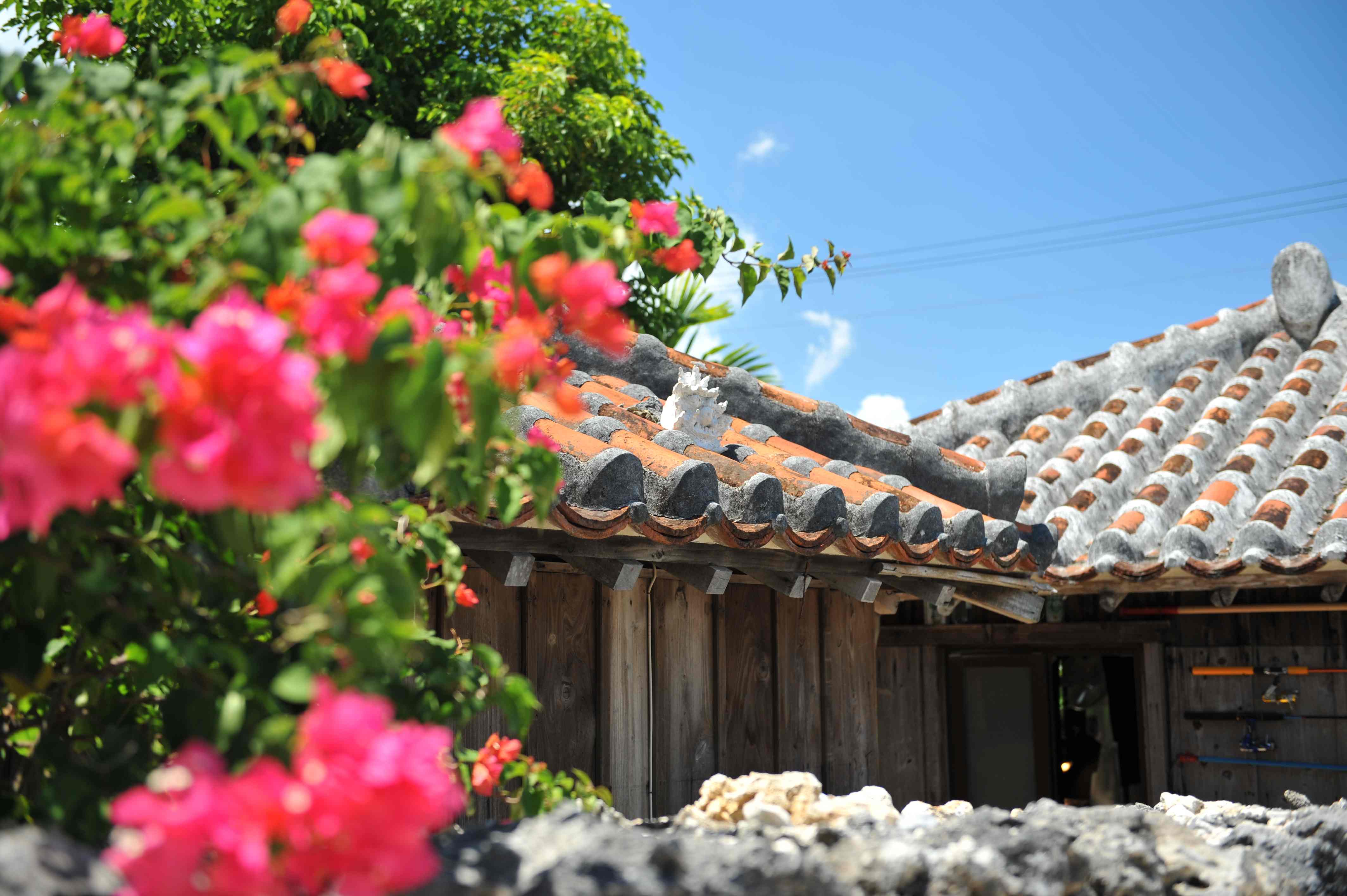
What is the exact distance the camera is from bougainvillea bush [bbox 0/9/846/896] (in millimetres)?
1042

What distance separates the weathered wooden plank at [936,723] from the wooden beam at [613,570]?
4850 mm

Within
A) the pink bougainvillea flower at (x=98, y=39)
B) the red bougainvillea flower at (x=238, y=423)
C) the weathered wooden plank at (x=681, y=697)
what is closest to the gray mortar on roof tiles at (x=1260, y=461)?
the weathered wooden plank at (x=681, y=697)

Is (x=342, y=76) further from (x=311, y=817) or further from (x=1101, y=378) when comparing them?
(x=1101, y=378)

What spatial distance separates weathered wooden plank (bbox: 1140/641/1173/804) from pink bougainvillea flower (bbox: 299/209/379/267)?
687cm

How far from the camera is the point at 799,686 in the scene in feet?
15.5

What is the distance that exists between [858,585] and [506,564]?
4.88 feet

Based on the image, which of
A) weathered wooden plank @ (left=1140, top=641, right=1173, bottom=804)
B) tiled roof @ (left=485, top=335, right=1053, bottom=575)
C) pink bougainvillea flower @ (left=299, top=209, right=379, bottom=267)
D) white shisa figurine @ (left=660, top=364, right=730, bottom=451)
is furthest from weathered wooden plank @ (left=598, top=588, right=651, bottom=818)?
weathered wooden plank @ (left=1140, top=641, right=1173, bottom=804)

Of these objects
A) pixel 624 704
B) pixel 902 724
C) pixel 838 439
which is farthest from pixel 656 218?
pixel 902 724

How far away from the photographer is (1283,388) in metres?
8.21

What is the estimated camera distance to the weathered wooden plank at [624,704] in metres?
4.05

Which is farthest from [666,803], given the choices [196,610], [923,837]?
[196,610]

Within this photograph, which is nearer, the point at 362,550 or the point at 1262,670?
the point at 362,550

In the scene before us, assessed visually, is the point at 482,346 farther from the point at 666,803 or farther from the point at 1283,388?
the point at 1283,388

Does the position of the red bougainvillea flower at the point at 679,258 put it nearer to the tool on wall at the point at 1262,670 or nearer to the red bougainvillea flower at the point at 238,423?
the red bougainvillea flower at the point at 238,423
